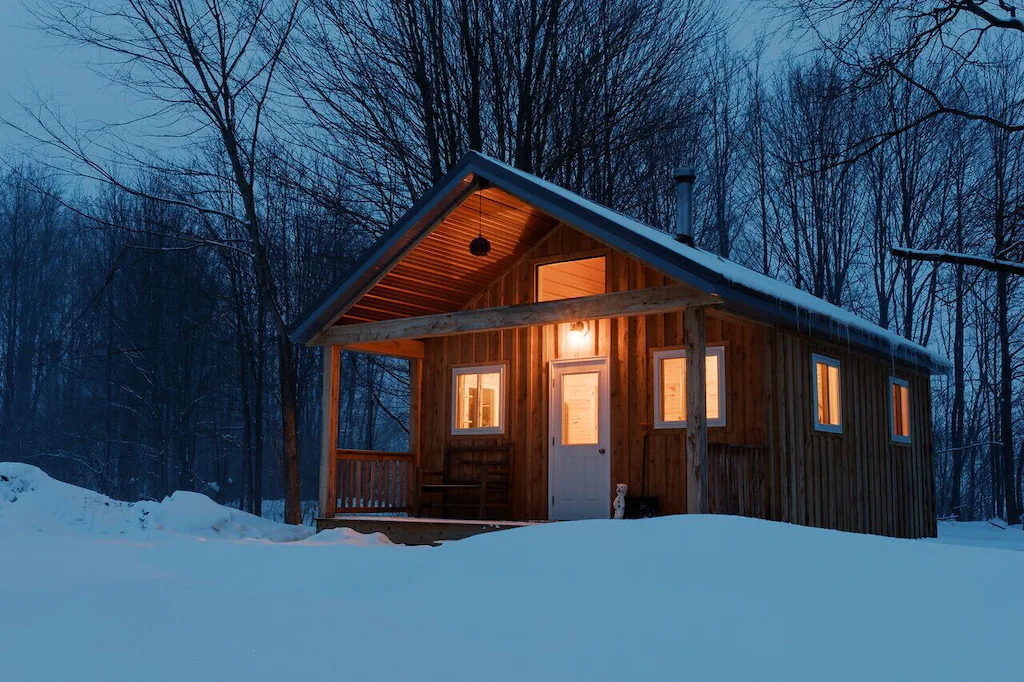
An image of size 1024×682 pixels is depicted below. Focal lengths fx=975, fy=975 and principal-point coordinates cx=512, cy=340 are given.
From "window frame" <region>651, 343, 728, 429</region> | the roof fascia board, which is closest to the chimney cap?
"window frame" <region>651, 343, 728, 429</region>

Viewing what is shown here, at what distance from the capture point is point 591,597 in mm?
5531

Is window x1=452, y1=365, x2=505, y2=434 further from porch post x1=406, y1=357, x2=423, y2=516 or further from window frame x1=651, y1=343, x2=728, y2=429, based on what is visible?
window frame x1=651, y1=343, x2=728, y2=429

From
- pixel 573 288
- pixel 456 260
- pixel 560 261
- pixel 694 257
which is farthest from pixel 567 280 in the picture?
pixel 694 257

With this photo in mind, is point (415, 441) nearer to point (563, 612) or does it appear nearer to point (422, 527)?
point (422, 527)

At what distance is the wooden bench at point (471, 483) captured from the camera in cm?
1298

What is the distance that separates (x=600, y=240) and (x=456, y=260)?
2.91m

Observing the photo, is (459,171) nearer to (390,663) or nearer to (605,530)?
(605,530)

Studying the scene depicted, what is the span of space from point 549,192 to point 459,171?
119 cm

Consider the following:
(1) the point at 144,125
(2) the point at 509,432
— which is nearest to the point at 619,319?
(2) the point at 509,432

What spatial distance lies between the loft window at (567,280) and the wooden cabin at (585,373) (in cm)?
3

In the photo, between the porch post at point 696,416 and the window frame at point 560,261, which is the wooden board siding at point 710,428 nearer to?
the window frame at point 560,261

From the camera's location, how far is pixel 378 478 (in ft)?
46.3

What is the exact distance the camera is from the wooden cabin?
1057 centimetres

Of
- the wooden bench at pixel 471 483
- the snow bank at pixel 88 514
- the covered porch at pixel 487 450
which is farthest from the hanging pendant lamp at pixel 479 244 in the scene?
the snow bank at pixel 88 514
